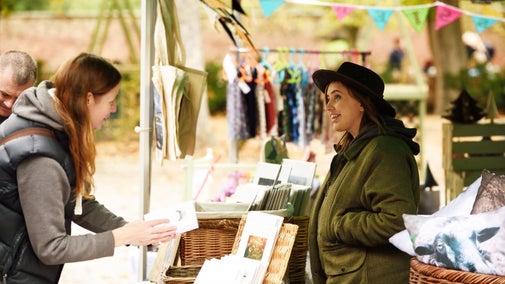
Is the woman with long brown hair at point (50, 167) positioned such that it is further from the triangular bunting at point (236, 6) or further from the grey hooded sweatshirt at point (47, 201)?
the triangular bunting at point (236, 6)

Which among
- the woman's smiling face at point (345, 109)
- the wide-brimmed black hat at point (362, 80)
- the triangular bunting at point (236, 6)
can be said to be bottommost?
the woman's smiling face at point (345, 109)

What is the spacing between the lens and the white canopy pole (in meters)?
4.86

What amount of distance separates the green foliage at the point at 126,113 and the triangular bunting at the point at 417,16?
9348 mm

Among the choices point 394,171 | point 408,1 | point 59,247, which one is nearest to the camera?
point 59,247

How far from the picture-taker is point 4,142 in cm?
333

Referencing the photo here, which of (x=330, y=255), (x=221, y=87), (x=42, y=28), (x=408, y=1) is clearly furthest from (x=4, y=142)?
(x=42, y=28)

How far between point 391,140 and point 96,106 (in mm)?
1301

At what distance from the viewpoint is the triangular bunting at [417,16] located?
27.5 ft

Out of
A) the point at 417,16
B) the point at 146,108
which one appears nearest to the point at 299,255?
the point at 146,108

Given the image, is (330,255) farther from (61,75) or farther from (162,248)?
(61,75)

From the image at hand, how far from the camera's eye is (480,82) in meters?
20.5

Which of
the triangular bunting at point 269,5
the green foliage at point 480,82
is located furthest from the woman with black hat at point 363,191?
the green foliage at point 480,82

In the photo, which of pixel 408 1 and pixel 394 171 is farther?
pixel 408 1

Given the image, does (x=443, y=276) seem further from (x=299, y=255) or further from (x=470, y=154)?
(x=470, y=154)
